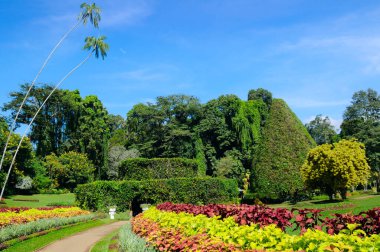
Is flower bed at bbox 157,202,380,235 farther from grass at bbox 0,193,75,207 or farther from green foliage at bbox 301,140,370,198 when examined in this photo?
grass at bbox 0,193,75,207

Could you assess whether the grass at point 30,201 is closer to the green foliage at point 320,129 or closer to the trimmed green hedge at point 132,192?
the trimmed green hedge at point 132,192

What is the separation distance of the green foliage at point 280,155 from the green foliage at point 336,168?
5360 millimetres

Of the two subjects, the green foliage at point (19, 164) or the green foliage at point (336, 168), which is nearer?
the green foliage at point (336, 168)

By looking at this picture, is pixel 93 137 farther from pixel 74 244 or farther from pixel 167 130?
pixel 74 244

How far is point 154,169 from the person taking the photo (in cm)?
3095

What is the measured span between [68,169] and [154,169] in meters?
21.0

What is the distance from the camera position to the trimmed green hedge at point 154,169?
30703 millimetres

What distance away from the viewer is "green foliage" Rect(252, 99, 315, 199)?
36938mm

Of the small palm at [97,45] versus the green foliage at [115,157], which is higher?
the small palm at [97,45]

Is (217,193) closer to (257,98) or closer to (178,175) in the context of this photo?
(178,175)

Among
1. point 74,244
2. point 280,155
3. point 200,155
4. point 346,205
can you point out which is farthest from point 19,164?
point 346,205

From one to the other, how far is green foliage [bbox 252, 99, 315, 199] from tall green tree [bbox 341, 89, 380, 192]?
48.7 ft

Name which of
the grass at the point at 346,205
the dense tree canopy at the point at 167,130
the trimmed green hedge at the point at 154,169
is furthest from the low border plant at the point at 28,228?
the dense tree canopy at the point at 167,130

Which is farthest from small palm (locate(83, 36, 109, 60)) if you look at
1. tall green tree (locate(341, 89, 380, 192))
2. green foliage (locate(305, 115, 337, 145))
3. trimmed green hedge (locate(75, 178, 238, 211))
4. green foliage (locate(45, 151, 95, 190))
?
green foliage (locate(305, 115, 337, 145))
